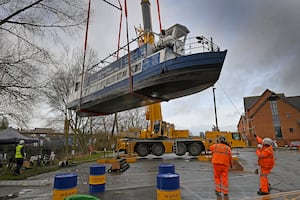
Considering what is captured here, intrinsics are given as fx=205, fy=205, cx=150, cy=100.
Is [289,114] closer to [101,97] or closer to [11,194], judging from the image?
[101,97]

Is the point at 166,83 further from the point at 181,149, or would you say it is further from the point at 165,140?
the point at 181,149

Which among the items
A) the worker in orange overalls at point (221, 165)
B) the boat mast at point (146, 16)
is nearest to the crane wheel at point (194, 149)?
the boat mast at point (146, 16)

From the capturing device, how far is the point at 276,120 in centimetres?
4334

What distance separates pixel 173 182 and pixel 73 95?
453 inches

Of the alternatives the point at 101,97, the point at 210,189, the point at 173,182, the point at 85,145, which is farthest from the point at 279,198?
the point at 85,145

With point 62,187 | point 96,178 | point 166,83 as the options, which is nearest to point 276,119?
point 166,83

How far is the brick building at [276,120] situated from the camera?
41.0 metres

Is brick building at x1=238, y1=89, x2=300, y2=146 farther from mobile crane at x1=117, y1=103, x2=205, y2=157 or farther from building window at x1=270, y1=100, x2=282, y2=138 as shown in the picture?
mobile crane at x1=117, y1=103, x2=205, y2=157

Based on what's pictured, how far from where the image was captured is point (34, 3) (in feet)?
28.7

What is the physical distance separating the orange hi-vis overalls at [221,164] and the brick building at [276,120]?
38478 millimetres

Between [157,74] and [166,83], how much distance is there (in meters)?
0.52

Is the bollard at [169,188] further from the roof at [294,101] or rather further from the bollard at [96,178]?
the roof at [294,101]

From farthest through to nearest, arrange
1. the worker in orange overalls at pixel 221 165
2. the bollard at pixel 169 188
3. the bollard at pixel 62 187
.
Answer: the worker in orange overalls at pixel 221 165, the bollard at pixel 62 187, the bollard at pixel 169 188

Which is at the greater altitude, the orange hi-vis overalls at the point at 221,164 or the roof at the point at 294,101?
the roof at the point at 294,101
